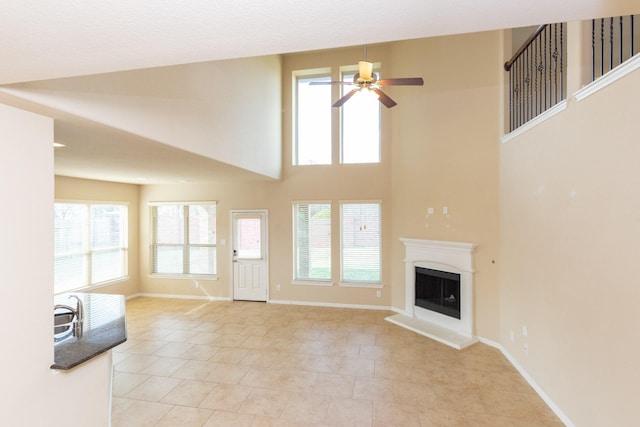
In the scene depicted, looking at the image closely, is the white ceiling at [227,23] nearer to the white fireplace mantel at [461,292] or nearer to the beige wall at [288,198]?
the white fireplace mantel at [461,292]

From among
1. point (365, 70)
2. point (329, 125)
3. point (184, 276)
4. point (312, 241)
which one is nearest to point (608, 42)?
point (365, 70)

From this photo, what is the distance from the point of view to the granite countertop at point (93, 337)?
2.11 metres

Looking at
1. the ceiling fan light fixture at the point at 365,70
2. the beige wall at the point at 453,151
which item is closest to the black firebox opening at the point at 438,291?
the beige wall at the point at 453,151

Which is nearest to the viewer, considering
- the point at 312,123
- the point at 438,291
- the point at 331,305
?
the point at 438,291

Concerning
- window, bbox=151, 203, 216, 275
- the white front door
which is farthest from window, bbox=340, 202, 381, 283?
window, bbox=151, 203, 216, 275

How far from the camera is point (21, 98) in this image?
5.34 feet

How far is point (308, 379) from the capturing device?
3.59m

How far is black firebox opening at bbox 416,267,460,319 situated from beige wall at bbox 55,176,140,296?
6189 millimetres

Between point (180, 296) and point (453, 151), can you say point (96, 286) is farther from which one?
point (453, 151)

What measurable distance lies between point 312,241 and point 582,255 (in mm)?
4660

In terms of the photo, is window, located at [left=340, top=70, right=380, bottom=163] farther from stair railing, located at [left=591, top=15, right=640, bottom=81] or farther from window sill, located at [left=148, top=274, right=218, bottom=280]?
window sill, located at [left=148, top=274, right=218, bottom=280]

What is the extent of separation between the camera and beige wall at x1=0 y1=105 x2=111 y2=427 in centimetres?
174

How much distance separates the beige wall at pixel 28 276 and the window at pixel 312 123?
4991 millimetres

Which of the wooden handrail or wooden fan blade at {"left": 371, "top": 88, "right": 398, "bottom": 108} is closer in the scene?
the wooden handrail
